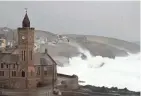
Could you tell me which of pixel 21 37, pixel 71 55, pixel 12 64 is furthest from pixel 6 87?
pixel 71 55

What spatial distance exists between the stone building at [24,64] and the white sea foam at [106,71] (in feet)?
0.93

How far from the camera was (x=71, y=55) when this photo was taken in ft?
10.9

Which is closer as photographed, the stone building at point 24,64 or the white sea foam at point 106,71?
the stone building at point 24,64

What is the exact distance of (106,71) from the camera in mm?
3326

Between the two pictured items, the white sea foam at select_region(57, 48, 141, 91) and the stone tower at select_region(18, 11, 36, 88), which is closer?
the stone tower at select_region(18, 11, 36, 88)

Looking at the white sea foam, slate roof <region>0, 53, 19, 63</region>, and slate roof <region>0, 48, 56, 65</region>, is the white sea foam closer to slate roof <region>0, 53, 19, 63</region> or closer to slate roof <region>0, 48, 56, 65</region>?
slate roof <region>0, 48, 56, 65</region>

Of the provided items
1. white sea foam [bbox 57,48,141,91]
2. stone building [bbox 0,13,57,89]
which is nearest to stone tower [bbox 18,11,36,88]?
stone building [bbox 0,13,57,89]

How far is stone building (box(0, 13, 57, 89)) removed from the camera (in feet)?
10.4

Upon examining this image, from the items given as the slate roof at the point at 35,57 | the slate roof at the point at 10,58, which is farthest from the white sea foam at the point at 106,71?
the slate roof at the point at 10,58

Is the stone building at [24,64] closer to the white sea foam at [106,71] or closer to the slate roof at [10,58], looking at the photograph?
the slate roof at [10,58]

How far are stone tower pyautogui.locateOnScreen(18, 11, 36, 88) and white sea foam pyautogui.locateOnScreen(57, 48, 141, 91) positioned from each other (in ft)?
1.29

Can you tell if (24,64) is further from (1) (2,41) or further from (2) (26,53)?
(1) (2,41)

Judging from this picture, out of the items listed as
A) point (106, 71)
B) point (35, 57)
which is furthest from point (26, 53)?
point (106, 71)

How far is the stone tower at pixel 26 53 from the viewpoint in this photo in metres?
Result: 3.16
